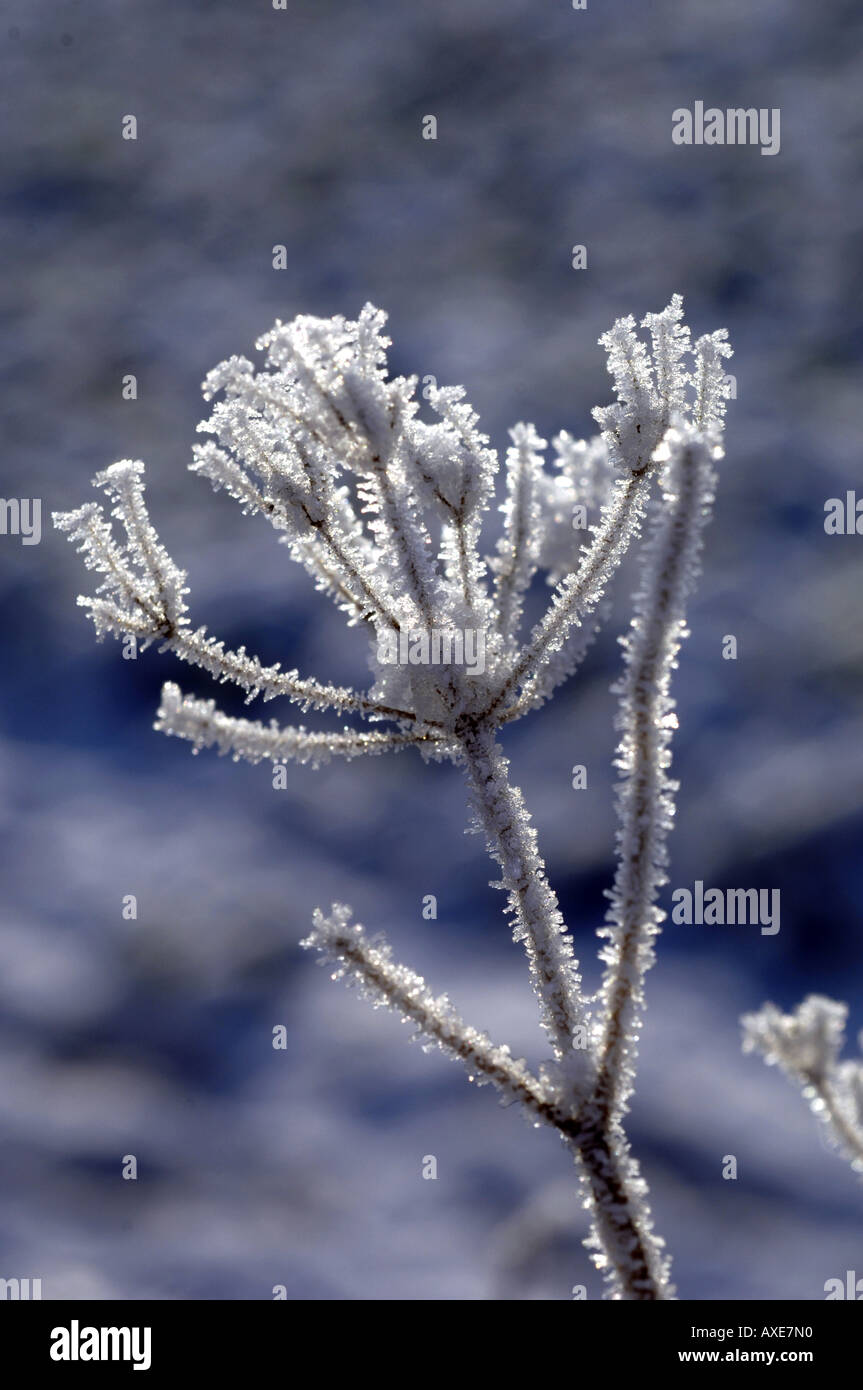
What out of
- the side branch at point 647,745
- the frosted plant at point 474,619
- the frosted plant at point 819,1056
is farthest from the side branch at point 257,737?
the frosted plant at point 819,1056

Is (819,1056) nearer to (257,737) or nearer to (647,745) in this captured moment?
(647,745)

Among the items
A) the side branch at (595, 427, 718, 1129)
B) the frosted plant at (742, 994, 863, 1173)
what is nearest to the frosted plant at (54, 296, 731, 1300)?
the side branch at (595, 427, 718, 1129)

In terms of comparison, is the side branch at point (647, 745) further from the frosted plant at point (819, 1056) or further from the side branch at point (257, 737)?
the side branch at point (257, 737)

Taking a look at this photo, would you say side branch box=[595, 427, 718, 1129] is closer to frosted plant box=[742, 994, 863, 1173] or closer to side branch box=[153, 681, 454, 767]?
frosted plant box=[742, 994, 863, 1173]
